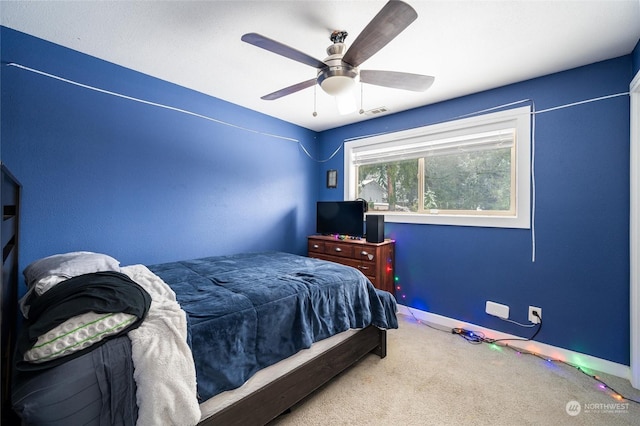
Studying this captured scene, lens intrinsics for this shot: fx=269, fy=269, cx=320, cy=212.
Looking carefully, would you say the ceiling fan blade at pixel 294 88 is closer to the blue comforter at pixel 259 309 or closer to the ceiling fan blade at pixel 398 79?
the ceiling fan blade at pixel 398 79

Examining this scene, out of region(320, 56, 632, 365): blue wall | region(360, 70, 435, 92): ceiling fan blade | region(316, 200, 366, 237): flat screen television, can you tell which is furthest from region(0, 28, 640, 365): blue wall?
region(360, 70, 435, 92): ceiling fan blade

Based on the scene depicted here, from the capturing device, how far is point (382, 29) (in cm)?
133

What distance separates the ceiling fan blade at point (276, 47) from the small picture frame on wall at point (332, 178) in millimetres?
2412

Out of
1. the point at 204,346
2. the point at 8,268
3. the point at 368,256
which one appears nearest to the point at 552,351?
the point at 368,256

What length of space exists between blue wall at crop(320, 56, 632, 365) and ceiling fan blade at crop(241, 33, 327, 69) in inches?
80.1

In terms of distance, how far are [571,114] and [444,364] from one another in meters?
2.34

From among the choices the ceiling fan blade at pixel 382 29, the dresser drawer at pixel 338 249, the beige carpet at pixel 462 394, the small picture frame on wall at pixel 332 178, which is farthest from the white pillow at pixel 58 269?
the small picture frame on wall at pixel 332 178

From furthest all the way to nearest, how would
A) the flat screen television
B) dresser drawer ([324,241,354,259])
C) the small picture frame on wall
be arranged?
1. the small picture frame on wall
2. the flat screen television
3. dresser drawer ([324,241,354,259])

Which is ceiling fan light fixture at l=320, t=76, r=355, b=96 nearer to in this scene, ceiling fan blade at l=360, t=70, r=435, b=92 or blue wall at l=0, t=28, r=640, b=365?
ceiling fan blade at l=360, t=70, r=435, b=92

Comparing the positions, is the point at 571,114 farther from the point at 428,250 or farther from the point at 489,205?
the point at 428,250

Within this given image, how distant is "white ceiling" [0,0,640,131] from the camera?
1.64 meters

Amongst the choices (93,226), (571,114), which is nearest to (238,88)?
(93,226)

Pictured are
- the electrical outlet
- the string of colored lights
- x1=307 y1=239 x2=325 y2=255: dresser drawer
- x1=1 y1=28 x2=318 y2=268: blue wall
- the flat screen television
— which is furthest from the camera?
x1=307 y1=239 x2=325 y2=255: dresser drawer

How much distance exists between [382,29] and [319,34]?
0.72 m
